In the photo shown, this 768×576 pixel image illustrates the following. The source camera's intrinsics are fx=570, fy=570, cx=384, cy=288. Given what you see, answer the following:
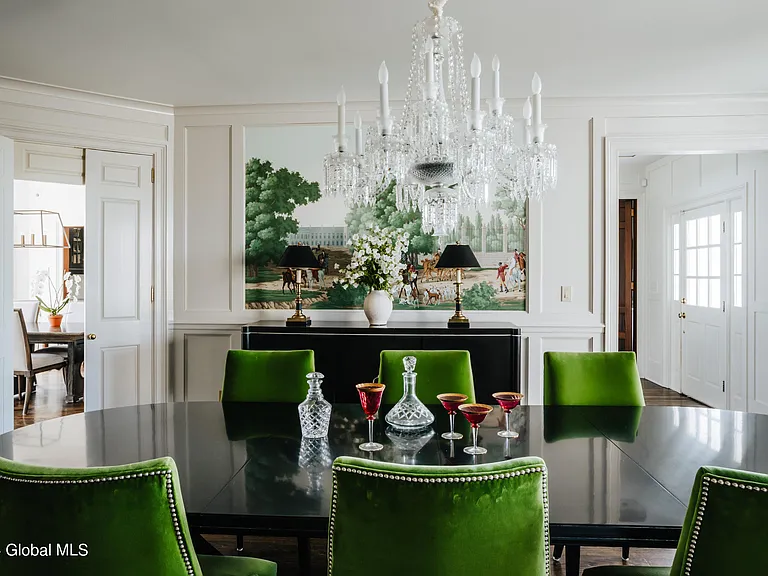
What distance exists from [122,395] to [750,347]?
16.4 feet

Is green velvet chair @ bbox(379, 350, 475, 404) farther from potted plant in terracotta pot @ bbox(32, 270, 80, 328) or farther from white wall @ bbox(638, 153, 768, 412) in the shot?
potted plant in terracotta pot @ bbox(32, 270, 80, 328)

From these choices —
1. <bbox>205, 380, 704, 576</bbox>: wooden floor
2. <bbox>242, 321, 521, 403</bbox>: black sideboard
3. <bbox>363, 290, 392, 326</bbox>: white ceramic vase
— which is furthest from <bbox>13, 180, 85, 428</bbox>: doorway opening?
<bbox>205, 380, 704, 576</bbox>: wooden floor

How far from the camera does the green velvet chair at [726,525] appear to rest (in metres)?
1.04

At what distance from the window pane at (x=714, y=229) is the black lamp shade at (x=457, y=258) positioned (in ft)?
9.29

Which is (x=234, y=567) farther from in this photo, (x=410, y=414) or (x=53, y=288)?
(x=53, y=288)

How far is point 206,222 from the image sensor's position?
14.5 ft

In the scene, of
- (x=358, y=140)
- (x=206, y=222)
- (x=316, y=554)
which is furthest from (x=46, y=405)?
(x=358, y=140)

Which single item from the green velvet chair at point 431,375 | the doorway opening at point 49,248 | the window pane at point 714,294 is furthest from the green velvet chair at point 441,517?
the doorway opening at point 49,248

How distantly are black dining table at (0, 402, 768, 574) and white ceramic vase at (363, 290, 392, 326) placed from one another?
4.99 feet

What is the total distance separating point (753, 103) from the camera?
4141 millimetres

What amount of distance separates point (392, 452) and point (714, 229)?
4862 millimetres

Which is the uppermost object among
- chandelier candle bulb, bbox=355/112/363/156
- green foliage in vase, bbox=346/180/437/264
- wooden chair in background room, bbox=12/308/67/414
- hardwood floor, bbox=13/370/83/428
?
chandelier candle bulb, bbox=355/112/363/156

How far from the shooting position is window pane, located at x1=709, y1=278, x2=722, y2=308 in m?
5.29

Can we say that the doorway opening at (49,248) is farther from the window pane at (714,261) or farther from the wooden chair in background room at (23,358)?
the window pane at (714,261)
